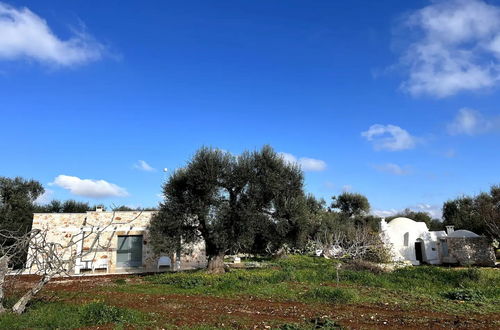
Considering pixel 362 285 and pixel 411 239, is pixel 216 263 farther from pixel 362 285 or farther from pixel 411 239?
pixel 411 239

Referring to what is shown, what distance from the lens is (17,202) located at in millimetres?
36219

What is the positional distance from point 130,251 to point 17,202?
58.4ft

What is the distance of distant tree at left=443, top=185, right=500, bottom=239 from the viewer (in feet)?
96.8

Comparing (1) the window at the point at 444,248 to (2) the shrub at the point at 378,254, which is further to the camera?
(1) the window at the point at 444,248

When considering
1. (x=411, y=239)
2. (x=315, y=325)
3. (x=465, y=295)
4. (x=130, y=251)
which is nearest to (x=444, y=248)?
(x=411, y=239)

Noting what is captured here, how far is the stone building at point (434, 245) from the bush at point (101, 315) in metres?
25.4

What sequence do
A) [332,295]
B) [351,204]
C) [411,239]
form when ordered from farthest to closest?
[351,204] → [411,239] → [332,295]

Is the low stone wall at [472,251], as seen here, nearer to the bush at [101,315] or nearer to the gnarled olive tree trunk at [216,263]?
the gnarled olive tree trunk at [216,263]

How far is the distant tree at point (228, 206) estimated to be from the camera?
63.0 ft

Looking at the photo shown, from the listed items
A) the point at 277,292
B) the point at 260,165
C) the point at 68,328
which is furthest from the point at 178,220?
the point at 68,328

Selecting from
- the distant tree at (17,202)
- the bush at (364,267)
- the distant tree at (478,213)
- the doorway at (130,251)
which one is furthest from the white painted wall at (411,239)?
the distant tree at (17,202)

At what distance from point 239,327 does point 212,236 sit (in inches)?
451

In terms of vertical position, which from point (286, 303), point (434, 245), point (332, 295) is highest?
point (434, 245)

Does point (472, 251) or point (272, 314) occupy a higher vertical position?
point (472, 251)
